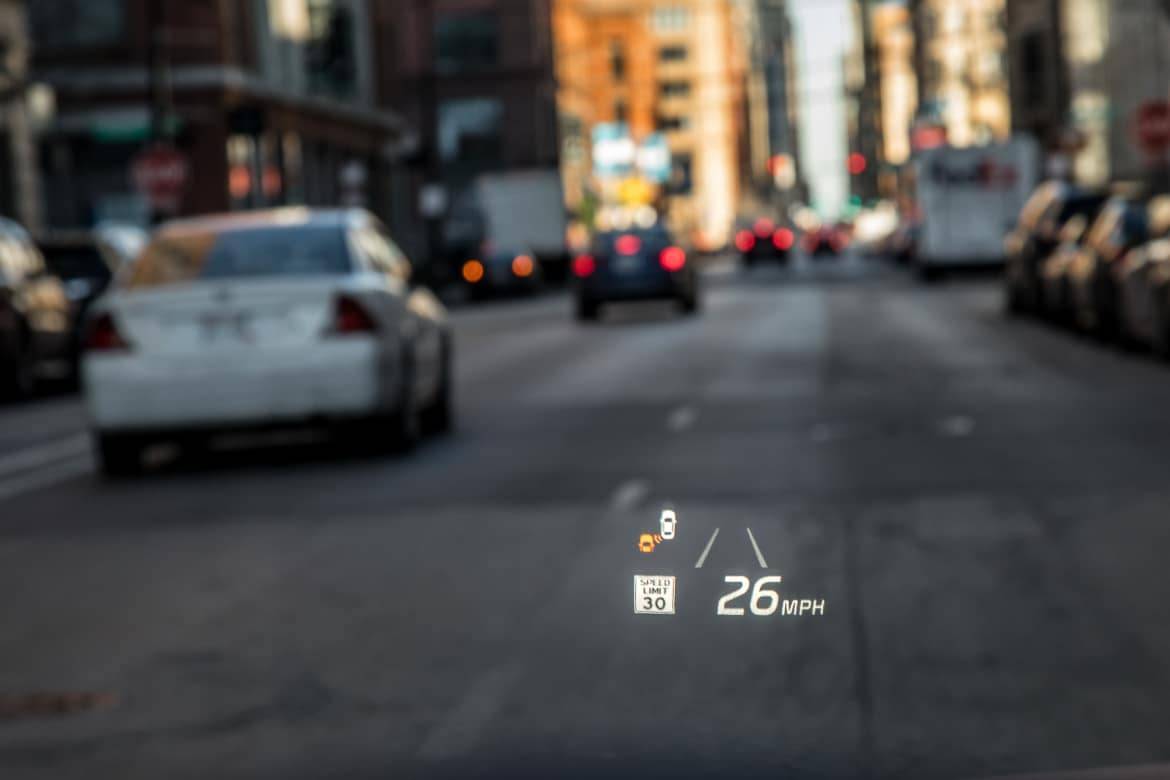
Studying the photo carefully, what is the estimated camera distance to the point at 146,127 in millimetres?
56000

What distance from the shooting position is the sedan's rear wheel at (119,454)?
48.3 feet

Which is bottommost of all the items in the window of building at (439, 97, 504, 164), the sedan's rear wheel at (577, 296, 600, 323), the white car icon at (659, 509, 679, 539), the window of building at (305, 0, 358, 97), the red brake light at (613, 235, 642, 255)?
the sedan's rear wheel at (577, 296, 600, 323)

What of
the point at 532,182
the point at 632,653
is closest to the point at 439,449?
the point at 632,653

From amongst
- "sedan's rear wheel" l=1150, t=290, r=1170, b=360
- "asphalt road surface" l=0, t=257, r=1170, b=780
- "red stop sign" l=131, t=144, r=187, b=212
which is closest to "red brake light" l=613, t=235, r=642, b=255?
"red stop sign" l=131, t=144, r=187, b=212

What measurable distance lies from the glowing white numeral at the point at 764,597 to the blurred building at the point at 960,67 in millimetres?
118165

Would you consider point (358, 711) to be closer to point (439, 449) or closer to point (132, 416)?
point (132, 416)

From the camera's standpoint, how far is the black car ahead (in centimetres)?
3956

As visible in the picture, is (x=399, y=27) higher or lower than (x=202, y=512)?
higher

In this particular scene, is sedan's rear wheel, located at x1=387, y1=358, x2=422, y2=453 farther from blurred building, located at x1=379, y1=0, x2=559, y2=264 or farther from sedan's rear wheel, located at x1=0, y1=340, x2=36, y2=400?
blurred building, located at x1=379, y1=0, x2=559, y2=264

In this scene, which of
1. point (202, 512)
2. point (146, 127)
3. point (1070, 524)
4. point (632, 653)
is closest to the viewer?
point (632, 653)

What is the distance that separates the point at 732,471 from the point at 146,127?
144ft

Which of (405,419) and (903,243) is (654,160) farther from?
(405,419)

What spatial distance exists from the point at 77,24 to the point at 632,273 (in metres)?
21.3

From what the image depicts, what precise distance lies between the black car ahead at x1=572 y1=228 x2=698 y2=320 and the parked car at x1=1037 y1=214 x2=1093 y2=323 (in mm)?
8426
